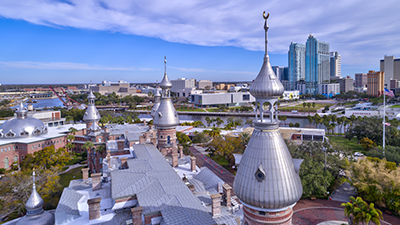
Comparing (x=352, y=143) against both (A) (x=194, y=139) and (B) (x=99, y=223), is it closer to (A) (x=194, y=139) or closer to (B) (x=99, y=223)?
(A) (x=194, y=139)

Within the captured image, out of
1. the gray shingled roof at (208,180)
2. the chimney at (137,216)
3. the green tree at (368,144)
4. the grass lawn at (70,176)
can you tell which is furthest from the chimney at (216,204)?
the green tree at (368,144)

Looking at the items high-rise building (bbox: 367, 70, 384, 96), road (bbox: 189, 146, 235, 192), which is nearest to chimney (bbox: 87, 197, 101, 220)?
road (bbox: 189, 146, 235, 192)

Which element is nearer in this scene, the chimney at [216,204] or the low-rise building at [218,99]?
the chimney at [216,204]

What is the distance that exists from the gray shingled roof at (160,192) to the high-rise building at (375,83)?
172316mm

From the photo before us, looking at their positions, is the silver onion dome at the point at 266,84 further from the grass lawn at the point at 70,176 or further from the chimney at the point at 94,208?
the grass lawn at the point at 70,176

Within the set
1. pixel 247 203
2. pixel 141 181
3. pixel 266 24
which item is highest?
pixel 266 24

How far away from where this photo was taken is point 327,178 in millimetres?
31156

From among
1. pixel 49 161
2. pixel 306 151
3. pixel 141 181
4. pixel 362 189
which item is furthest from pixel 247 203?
pixel 49 161

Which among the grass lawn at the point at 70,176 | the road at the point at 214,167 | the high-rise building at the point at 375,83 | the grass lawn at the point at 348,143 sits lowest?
the road at the point at 214,167

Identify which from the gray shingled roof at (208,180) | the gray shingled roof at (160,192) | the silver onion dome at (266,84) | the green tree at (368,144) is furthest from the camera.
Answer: the green tree at (368,144)

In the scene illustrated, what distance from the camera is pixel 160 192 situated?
52.9 ft

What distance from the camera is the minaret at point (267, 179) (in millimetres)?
9805

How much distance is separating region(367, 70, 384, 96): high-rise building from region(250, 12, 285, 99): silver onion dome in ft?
571

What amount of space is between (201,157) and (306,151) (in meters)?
20.9
